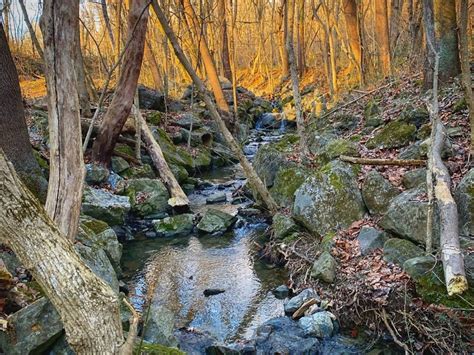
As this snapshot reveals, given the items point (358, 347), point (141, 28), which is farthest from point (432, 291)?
point (141, 28)

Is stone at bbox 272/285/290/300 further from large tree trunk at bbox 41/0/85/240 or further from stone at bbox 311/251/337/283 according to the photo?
large tree trunk at bbox 41/0/85/240

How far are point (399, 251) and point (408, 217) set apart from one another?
0.51 m

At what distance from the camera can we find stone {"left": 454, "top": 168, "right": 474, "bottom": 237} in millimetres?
5098

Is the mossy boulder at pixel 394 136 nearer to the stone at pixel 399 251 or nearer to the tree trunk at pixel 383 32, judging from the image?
the stone at pixel 399 251

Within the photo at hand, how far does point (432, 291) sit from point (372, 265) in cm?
111

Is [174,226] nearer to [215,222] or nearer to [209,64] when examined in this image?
[215,222]

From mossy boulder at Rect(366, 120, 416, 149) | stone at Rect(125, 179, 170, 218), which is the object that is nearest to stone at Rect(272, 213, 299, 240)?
mossy boulder at Rect(366, 120, 416, 149)

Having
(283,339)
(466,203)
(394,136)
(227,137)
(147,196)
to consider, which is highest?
(227,137)

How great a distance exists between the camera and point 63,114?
4742 millimetres

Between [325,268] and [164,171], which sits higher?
[164,171]

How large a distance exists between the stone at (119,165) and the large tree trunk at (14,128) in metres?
4.12

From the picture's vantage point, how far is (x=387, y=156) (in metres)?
7.44

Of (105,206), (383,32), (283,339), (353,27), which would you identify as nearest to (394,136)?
(283,339)

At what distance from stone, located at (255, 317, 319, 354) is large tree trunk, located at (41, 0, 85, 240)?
2.54 m
